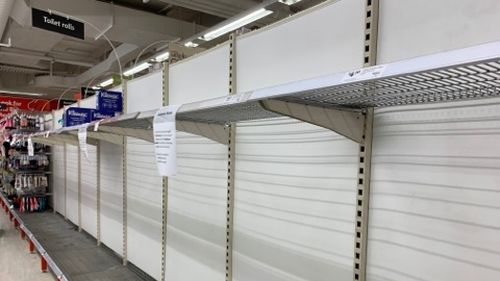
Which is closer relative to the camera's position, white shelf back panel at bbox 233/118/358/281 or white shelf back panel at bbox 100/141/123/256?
white shelf back panel at bbox 233/118/358/281

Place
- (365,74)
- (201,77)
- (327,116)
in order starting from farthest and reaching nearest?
(201,77), (327,116), (365,74)

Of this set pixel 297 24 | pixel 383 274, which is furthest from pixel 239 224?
pixel 297 24

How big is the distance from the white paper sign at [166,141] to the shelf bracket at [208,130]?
243mm

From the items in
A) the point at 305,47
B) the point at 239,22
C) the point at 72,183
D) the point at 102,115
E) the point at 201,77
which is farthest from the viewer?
the point at 72,183

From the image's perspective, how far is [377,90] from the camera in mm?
813

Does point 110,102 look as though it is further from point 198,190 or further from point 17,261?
point 17,261

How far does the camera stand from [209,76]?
5.93ft

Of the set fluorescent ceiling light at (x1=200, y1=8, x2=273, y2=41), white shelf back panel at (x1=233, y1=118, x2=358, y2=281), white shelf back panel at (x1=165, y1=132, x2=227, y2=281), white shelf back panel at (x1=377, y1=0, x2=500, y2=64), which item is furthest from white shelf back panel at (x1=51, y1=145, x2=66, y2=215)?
white shelf back panel at (x1=377, y1=0, x2=500, y2=64)

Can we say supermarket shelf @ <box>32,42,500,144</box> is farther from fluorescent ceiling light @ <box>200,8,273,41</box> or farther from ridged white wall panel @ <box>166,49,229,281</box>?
fluorescent ceiling light @ <box>200,8,273,41</box>

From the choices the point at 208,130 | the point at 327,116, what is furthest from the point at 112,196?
the point at 327,116

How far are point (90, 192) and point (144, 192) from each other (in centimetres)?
158

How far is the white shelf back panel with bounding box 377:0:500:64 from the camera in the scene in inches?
31.7

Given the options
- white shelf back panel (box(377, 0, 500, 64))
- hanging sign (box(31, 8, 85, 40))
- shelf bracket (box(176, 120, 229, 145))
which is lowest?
shelf bracket (box(176, 120, 229, 145))

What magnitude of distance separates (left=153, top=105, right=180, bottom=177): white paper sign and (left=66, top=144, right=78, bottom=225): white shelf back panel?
3.46m
